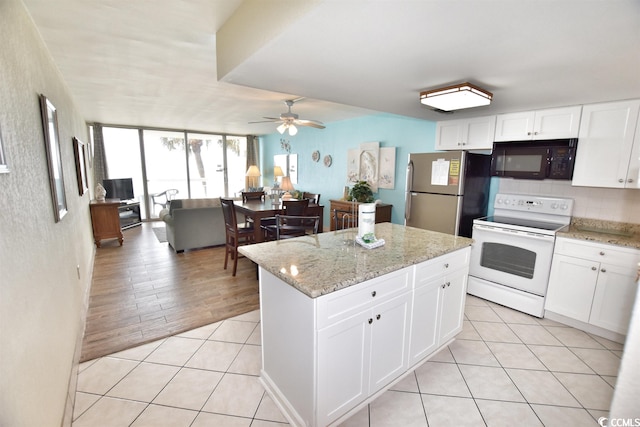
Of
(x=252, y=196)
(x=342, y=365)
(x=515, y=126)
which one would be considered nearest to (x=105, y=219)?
(x=252, y=196)

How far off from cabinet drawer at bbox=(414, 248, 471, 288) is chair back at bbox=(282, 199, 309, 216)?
2150mm

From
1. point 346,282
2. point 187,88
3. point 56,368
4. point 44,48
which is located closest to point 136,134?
point 187,88

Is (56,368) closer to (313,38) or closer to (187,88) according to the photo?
(313,38)

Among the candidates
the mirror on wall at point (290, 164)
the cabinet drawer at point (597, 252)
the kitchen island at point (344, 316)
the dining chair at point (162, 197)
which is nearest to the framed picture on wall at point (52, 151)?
the kitchen island at point (344, 316)

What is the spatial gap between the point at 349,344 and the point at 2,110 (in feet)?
5.89

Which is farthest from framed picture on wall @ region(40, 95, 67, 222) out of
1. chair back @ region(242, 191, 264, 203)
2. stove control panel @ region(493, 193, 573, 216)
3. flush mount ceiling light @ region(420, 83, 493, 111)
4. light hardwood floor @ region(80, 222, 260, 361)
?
stove control panel @ region(493, 193, 573, 216)

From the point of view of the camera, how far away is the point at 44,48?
217 cm

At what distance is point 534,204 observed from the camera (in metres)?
3.17

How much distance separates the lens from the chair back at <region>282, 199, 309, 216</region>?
3.75 m

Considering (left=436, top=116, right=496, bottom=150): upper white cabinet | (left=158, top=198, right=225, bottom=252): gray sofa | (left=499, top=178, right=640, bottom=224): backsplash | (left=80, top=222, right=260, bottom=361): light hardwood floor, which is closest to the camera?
(left=80, top=222, right=260, bottom=361): light hardwood floor

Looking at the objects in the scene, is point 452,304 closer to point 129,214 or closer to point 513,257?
point 513,257

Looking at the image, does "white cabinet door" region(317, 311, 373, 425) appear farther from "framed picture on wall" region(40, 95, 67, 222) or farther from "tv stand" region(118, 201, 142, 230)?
"tv stand" region(118, 201, 142, 230)

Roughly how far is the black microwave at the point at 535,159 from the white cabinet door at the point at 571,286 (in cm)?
84

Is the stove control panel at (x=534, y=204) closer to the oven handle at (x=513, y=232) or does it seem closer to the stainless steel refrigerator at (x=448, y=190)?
the stainless steel refrigerator at (x=448, y=190)
